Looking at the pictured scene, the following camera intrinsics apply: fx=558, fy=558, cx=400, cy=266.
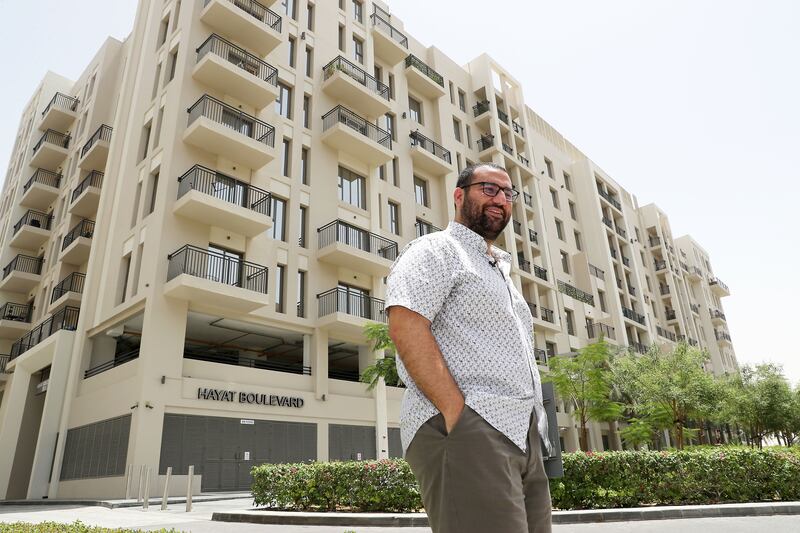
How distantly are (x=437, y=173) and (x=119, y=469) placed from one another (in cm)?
2081

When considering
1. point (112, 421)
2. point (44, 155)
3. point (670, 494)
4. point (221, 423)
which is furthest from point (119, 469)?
point (44, 155)

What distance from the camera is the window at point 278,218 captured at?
21109mm

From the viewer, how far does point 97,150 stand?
84.7 ft

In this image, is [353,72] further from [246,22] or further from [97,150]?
[97,150]

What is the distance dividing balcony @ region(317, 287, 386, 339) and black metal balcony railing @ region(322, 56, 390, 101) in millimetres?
9994

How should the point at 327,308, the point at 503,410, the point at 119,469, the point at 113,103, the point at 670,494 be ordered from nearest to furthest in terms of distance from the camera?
the point at 503,410, the point at 670,494, the point at 119,469, the point at 327,308, the point at 113,103

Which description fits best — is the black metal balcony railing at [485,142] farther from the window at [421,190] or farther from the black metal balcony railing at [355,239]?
the black metal balcony railing at [355,239]

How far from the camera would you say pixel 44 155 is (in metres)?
31.5

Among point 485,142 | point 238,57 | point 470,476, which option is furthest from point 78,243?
point 470,476

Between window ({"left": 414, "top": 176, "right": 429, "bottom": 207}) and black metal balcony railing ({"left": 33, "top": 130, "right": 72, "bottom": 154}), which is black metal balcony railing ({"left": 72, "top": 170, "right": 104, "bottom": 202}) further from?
window ({"left": 414, "top": 176, "right": 429, "bottom": 207})

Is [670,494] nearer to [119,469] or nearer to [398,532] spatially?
[398,532]

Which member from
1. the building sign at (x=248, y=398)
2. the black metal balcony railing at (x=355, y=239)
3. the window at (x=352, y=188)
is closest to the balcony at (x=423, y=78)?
the window at (x=352, y=188)

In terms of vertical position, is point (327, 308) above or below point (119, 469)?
above

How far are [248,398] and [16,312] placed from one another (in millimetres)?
19499
